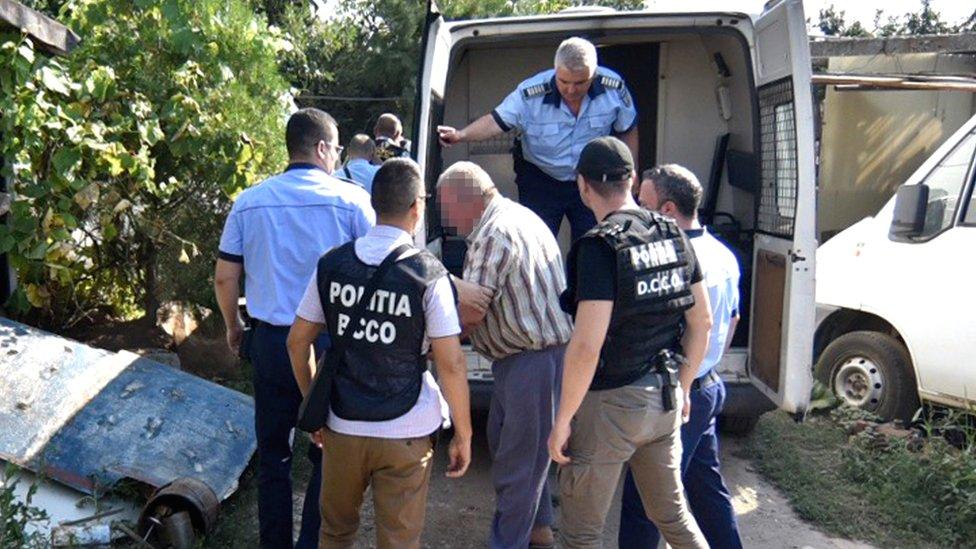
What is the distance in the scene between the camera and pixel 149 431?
14.9 feet

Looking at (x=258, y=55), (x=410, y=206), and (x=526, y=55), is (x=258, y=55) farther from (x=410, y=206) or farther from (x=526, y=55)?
(x=410, y=206)

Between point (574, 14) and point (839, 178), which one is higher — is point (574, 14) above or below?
above

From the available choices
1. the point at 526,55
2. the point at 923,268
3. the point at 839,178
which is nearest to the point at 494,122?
the point at 526,55

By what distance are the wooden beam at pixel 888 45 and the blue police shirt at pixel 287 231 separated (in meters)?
9.65

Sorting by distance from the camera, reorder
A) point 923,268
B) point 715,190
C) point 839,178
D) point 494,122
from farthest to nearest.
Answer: point 839,178
point 715,190
point 923,268
point 494,122

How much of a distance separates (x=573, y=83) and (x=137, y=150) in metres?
2.68

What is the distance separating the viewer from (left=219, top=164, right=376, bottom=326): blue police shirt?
371cm

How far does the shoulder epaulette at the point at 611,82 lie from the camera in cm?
525

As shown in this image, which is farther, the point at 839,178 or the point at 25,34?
the point at 839,178

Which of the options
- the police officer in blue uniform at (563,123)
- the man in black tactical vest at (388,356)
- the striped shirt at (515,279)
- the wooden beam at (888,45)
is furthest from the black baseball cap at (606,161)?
the wooden beam at (888,45)

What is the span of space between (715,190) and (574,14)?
1.64m

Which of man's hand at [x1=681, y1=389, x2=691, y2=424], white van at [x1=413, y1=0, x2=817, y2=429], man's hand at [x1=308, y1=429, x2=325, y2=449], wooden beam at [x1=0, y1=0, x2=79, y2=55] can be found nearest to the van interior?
white van at [x1=413, y1=0, x2=817, y2=429]

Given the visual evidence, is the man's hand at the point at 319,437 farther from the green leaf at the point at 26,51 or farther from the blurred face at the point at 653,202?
the green leaf at the point at 26,51

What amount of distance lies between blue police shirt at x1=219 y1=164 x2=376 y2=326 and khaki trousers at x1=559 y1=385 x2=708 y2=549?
120 cm
